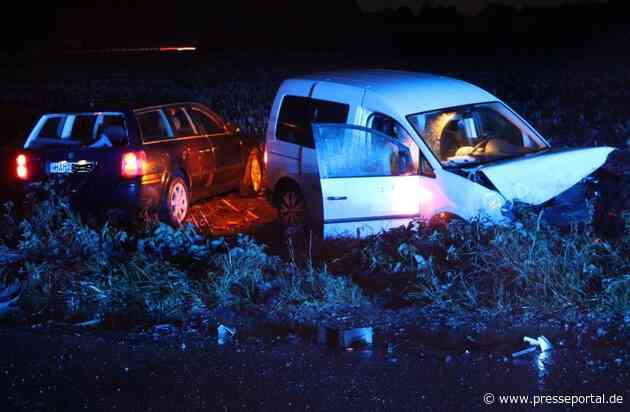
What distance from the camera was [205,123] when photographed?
39.2 feet

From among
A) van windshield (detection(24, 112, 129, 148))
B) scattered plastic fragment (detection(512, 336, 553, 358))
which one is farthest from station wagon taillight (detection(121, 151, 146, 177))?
scattered plastic fragment (detection(512, 336, 553, 358))

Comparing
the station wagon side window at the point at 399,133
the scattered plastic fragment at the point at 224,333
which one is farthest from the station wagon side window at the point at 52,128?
the scattered plastic fragment at the point at 224,333

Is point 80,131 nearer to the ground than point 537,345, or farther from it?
farther from it

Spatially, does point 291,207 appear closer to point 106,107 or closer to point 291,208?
point 291,208

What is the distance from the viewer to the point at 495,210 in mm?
8086

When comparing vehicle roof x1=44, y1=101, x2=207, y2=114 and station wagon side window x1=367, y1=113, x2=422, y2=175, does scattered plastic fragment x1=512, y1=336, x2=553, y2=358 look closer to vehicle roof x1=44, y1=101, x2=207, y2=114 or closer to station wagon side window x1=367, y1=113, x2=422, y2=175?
station wagon side window x1=367, y1=113, x2=422, y2=175

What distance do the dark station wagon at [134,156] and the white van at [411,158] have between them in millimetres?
1518

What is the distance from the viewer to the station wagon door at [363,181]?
8609 mm

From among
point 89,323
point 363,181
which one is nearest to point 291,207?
point 363,181

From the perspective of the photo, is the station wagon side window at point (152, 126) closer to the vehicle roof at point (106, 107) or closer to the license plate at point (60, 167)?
the vehicle roof at point (106, 107)

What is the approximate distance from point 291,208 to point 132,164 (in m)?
1.82

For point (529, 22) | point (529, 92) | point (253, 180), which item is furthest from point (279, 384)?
point (529, 22)

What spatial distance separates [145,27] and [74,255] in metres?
45.0

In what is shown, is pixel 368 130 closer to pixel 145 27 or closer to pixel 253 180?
pixel 253 180
